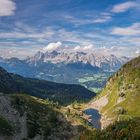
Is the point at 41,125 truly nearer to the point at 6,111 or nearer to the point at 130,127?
the point at 6,111

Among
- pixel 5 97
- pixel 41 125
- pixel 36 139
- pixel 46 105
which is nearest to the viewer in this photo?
pixel 36 139

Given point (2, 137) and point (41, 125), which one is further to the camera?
point (41, 125)

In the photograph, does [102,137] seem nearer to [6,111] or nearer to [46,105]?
[6,111]

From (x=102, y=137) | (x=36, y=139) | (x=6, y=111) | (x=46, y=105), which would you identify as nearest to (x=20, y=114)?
(x=6, y=111)

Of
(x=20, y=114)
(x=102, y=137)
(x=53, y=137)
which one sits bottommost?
(x=53, y=137)

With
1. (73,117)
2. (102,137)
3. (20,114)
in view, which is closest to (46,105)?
(73,117)

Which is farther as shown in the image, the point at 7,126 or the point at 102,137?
the point at 7,126

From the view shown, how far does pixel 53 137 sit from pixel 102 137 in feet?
421

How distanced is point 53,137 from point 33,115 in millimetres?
16125

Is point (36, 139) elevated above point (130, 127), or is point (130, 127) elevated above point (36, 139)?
point (130, 127)

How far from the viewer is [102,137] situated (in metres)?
25.7

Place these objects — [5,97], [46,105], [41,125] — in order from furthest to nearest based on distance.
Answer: [46,105] < [5,97] < [41,125]

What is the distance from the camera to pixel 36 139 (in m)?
145

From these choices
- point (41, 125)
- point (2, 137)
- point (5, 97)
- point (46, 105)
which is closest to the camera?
point (2, 137)
